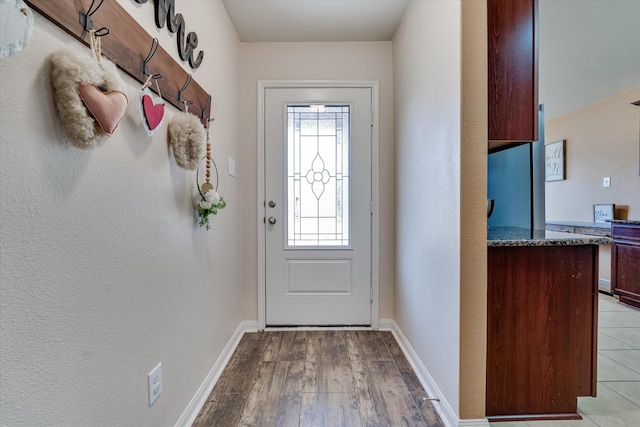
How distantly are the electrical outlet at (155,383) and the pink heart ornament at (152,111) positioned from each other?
88cm

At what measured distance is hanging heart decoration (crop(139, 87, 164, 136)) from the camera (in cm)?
99

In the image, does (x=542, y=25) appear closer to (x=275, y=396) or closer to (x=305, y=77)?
(x=305, y=77)

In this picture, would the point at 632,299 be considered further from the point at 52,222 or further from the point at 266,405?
the point at 52,222

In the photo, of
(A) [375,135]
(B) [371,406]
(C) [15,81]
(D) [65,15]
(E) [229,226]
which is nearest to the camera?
(C) [15,81]

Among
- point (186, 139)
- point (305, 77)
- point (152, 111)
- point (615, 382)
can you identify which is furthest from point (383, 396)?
point (305, 77)

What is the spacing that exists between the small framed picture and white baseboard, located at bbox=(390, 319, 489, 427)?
11.0 ft

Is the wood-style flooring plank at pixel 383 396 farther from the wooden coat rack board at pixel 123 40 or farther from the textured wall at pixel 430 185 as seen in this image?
the wooden coat rack board at pixel 123 40

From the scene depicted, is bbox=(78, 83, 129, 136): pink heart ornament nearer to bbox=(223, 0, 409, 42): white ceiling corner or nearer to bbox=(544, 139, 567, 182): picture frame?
bbox=(223, 0, 409, 42): white ceiling corner

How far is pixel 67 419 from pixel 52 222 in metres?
0.48

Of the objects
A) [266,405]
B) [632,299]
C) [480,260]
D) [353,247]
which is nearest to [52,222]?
[266,405]

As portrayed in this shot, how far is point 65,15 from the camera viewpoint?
0.71 meters

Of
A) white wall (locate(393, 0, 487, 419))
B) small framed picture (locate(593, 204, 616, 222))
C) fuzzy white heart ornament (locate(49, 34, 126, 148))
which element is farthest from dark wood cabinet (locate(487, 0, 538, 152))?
small framed picture (locate(593, 204, 616, 222))

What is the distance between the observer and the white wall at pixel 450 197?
1.27 meters

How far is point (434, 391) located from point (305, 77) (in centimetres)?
231
